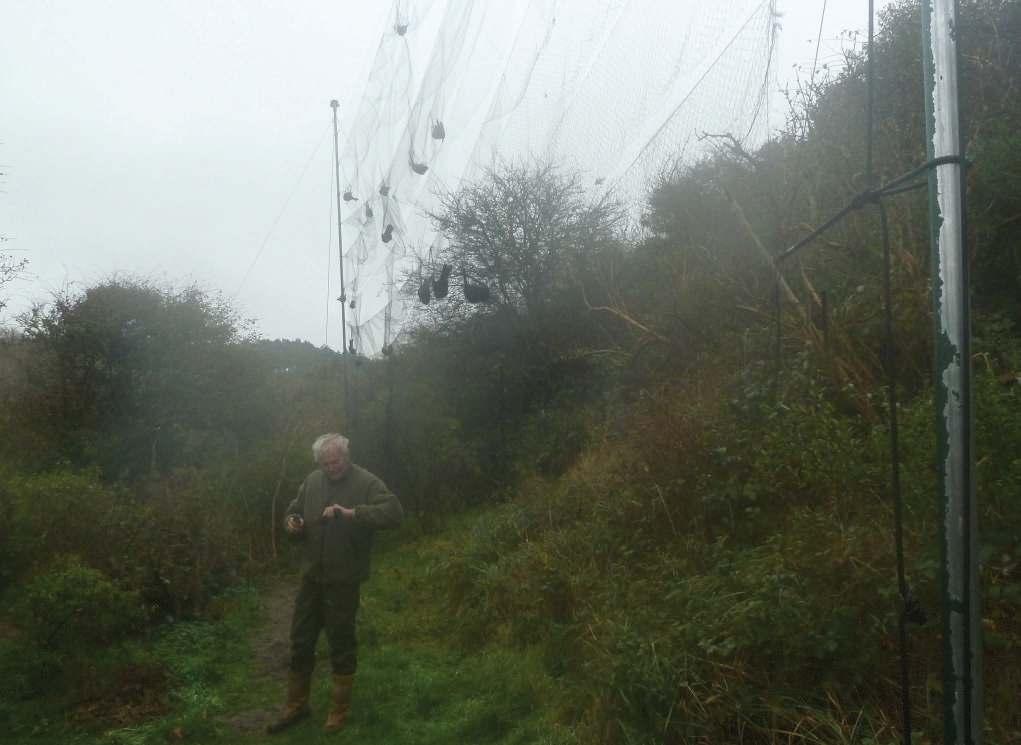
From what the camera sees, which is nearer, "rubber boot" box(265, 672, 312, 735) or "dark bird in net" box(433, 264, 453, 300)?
"rubber boot" box(265, 672, 312, 735)

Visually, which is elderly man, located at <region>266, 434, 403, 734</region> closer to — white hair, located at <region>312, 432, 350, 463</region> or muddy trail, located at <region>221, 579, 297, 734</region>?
white hair, located at <region>312, 432, 350, 463</region>

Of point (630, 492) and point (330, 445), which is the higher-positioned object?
point (330, 445)

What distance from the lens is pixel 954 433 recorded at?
7.47ft

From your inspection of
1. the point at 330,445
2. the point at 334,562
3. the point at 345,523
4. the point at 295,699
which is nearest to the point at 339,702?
the point at 295,699

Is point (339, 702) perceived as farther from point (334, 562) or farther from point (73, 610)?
point (73, 610)

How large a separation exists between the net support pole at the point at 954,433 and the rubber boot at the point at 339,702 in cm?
378

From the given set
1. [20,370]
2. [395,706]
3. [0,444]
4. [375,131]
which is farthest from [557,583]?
[20,370]

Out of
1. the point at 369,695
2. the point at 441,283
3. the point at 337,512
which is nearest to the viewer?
the point at 337,512

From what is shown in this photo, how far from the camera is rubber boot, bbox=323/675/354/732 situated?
211 inches

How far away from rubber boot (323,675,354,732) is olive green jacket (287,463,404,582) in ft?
1.86

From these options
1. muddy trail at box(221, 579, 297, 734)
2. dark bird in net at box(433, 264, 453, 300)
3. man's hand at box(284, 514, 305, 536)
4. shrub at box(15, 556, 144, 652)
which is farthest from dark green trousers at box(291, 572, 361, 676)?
dark bird in net at box(433, 264, 453, 300)

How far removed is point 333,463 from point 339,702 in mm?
1357

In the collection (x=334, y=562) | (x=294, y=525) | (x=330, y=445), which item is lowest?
(x=334, y=562)

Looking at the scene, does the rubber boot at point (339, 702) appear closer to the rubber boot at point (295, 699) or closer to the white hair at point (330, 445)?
the rubber boot at point (295, 699)
